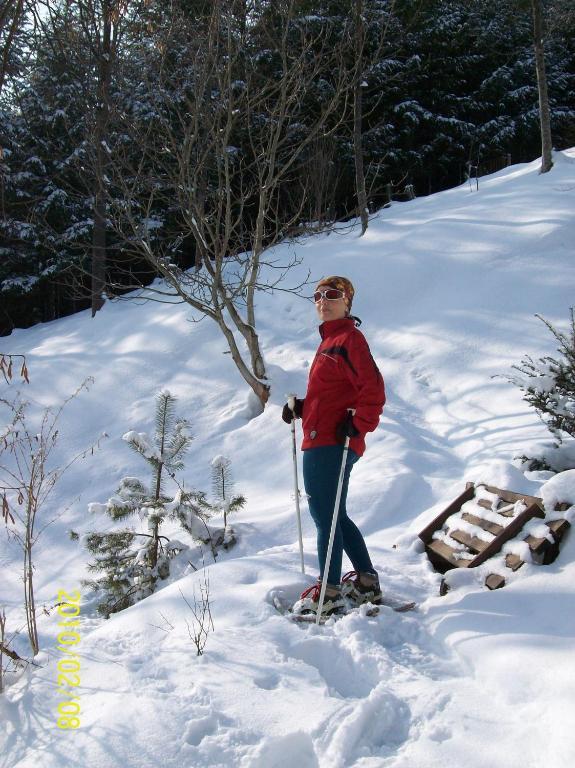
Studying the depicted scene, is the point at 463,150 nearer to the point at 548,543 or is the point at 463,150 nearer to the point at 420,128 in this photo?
the point at 420,128

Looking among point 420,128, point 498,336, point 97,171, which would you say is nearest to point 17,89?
point 97,171

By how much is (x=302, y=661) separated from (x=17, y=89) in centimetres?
305

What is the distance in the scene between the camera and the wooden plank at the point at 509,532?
3129 mm

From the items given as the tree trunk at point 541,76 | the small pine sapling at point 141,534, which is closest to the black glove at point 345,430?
the small pine sapling at point 141,534

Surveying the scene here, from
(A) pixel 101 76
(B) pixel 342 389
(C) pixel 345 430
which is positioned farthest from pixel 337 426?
(A) pixel 101 76

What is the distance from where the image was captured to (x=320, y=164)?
1469cm

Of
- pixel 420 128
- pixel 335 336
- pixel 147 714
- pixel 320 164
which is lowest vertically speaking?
pixel 147 714

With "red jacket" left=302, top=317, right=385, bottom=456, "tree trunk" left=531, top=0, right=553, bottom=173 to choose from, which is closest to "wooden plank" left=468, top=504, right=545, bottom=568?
"red jacket" left=302, top=317, right=385, bottom=456

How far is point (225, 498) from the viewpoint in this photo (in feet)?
16.4

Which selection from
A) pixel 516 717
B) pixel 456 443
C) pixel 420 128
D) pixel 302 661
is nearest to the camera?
pixel 516 717

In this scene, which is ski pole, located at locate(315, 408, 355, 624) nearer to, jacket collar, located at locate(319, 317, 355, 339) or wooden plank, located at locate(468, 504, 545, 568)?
jacket collar, located at locate(319, 317, 355, 339)

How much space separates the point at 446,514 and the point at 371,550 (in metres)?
0.56

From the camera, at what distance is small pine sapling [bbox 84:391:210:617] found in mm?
4434

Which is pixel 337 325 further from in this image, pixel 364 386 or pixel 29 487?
pixel 29 487
